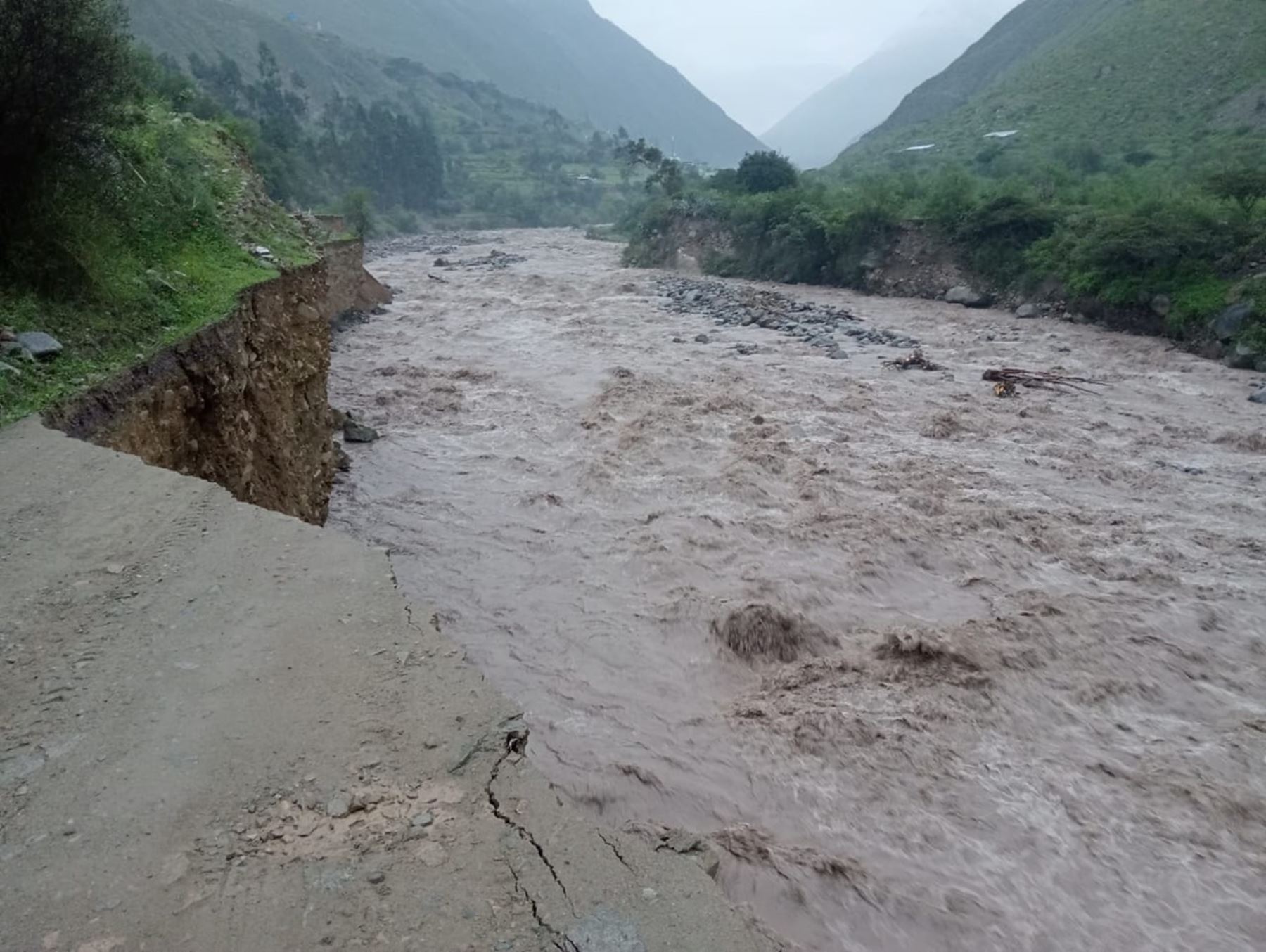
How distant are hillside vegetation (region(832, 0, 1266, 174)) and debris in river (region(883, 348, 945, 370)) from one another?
78.0 ft

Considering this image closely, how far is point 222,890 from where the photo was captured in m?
2.60

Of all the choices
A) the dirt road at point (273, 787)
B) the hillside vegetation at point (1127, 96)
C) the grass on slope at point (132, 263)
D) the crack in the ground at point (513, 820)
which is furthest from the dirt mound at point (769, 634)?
the hillside vegetation at point (1127, 96)

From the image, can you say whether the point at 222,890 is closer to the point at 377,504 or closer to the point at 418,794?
the point at 418,794

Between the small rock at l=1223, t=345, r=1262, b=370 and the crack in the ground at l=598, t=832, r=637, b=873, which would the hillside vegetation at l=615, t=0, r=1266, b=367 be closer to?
the small rock at l=1223, t=345, r=1262, b=370

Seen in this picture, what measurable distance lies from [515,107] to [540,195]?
58.2 m

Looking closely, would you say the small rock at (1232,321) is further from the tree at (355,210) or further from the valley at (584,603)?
the tree at (355,210)

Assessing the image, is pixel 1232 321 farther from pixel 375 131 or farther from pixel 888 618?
pixel 375 131

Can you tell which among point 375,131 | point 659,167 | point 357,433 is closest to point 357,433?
point 357,433

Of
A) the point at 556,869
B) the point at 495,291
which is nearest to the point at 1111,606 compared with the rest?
the point at 556,869

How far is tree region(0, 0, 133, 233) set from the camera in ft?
21.5

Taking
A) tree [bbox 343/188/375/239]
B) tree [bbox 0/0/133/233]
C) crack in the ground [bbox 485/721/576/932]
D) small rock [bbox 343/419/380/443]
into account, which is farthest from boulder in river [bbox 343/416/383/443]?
tree [bbox 343/188/375/239]

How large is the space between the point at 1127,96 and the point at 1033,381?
136ft

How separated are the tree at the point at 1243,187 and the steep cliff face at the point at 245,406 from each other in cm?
2079

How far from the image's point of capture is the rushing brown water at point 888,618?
5086 mm
